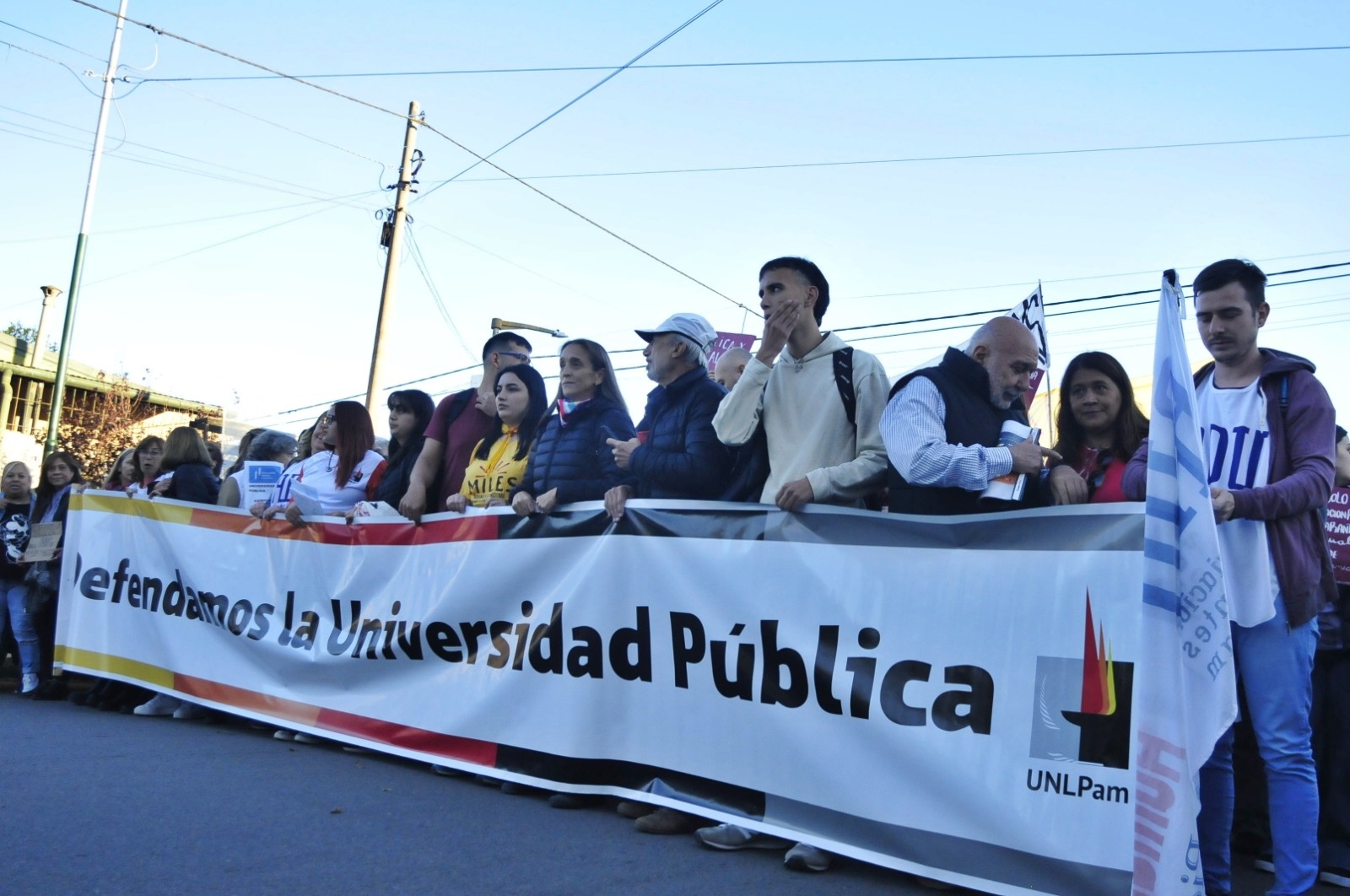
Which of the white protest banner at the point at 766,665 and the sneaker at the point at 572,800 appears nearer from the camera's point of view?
the white protest banner at the point at 766,665

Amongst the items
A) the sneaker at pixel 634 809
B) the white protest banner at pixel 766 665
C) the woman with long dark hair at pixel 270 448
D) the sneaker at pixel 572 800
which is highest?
the woman with long dark hair at pixel 270 448

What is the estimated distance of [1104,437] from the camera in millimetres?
3920

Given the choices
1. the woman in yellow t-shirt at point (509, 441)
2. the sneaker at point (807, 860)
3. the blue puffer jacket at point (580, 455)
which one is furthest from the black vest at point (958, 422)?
the woman in yellow t-shirt at point (509, 441)

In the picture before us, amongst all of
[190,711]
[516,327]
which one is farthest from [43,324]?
[190,711]

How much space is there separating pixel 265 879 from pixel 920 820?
200 centimetres

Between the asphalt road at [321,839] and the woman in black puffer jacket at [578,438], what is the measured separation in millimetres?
1320

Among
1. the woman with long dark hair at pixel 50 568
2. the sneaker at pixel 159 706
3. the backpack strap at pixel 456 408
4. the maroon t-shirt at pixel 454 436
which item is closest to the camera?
the maroon t-shirt at pixel 454 436

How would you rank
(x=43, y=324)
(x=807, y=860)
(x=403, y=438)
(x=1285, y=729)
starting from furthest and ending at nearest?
(x=43, y=324), (x=403, y=438), (x=807, y=860), (x=1285, y=729)

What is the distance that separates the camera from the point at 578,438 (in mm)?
5086

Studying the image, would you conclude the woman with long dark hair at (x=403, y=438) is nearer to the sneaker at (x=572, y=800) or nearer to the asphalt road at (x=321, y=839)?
the asphalt road at (x=321, y=839)

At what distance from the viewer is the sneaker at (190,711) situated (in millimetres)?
6523

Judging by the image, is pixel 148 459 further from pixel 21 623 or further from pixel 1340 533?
pixel 1340 533

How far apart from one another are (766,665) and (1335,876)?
2.20 m

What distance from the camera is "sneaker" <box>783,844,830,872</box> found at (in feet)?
11.7
